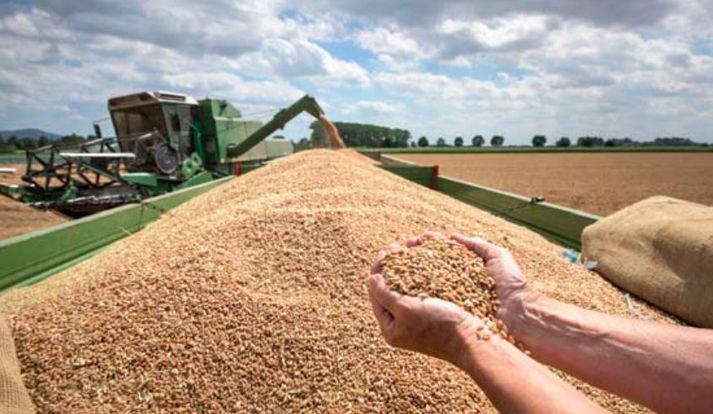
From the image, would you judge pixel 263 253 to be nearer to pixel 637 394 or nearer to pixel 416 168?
pixel 637 394


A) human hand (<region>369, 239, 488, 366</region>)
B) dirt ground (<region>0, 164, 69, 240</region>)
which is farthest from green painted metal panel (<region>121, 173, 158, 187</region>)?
human hand (<region>369, 239, 488, 366</region>)

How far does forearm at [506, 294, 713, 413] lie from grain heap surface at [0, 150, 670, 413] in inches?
15.4

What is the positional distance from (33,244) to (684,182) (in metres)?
20.4

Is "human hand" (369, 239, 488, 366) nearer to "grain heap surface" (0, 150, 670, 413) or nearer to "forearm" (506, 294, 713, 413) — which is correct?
"forearm" (506, 294, 713, 413)

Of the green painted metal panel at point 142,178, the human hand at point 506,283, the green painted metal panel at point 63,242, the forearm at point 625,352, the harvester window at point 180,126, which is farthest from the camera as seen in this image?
the harvester window at point 180,126

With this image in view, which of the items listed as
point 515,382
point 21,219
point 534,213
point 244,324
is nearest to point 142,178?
point 21,219

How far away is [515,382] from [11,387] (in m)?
1.58

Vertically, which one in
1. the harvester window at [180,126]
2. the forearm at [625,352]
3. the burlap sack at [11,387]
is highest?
the harvester window at [180,126]

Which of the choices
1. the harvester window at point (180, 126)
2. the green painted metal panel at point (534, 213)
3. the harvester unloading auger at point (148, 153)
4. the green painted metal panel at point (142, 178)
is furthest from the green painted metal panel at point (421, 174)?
the harvester window at point (180, 126)

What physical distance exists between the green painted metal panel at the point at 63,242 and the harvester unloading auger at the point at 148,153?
10.2 feet

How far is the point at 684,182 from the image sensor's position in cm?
1700

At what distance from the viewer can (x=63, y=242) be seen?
2.77m

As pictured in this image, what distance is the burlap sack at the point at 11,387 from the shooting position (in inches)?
55.6

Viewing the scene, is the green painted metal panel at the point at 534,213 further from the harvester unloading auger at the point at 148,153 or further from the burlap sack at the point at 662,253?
the harvester unloading auger at the point at 148,153
